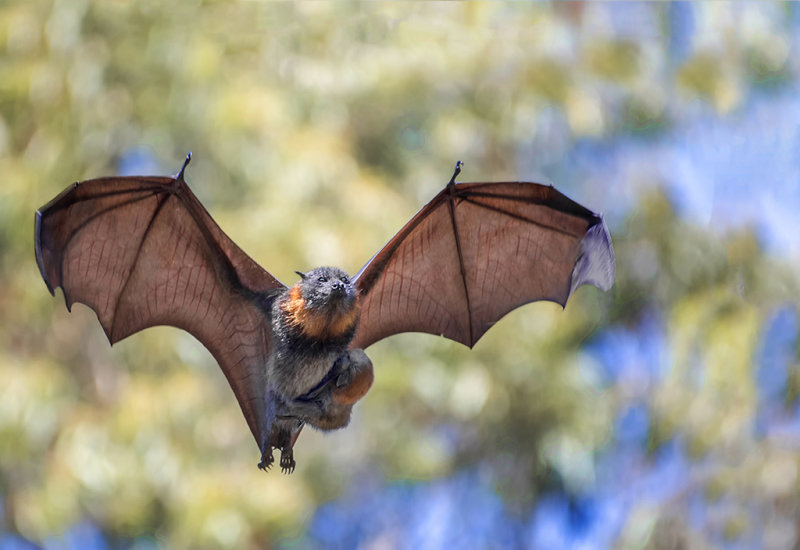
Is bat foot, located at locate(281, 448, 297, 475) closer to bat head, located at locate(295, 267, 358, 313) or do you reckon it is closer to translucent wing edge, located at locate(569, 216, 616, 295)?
bat head, located at locate(295, 267, 358, 313)

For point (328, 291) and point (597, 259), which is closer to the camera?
point (328, 291)

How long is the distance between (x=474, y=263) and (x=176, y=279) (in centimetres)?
108

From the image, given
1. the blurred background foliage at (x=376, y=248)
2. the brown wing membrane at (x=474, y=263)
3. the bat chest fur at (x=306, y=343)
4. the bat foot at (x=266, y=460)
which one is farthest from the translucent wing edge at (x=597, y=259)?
the blurred background foliage at (x=376, y=248)

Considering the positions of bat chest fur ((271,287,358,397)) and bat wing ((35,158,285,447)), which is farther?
bat wing ((35,158,285,447))

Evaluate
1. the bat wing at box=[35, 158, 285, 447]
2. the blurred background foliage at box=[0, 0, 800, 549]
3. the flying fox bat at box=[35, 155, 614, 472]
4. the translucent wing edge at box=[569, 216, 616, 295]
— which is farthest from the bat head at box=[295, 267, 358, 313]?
the blurred background foliage at box=[0, 0, 800, 549]

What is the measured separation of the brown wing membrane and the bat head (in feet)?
1.24

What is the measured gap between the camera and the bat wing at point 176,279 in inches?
127

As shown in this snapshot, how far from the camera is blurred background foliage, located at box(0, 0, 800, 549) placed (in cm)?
764

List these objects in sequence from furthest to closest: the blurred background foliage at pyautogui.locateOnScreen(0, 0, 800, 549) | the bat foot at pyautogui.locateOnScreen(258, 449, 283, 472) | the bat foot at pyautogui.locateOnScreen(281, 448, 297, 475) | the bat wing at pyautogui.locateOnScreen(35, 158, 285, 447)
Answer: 1. the blurred background foliage at pyautogui.locateOnScreen(0, 0, 800, 549)
2. the bat wing at pyautogui.locateOnScreen(35, 158, 285, 447)
3. the bat foot at pyautogui.locateOnScreen(281, 448, 297, 475)
4. the bat foot at pyautogui.locateOnScreen(258, 449, 283, 472)

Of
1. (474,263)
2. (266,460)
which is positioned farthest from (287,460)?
(474,263)

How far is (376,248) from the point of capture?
23.9 ft

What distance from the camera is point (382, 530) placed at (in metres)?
9.95

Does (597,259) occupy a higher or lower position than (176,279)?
higher

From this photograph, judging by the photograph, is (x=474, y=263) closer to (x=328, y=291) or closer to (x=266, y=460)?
(x=328, y=291)
